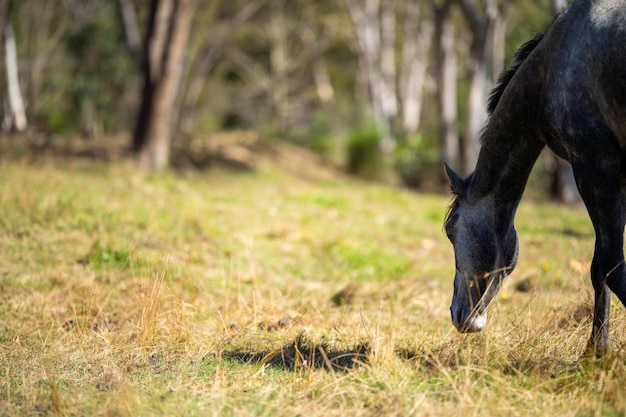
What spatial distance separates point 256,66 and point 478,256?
29.4 m

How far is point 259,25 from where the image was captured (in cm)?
3088

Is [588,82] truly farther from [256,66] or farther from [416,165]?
[256,66]

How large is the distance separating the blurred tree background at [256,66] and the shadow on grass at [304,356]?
33.5 feet

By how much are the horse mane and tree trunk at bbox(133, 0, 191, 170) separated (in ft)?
34.2

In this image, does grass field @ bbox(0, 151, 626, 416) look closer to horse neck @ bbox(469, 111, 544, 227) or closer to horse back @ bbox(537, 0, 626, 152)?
horse neck @ bbox(469, 111, 544, 227)

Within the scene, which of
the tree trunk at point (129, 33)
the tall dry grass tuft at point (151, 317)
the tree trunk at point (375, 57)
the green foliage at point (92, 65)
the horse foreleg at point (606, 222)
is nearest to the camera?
the horse foreleg at point (606, 222)

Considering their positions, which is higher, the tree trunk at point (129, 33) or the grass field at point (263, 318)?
the tree trunk at point (129, 33)

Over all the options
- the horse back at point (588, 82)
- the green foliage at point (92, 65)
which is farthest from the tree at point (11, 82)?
the horse back at point (588, 82)

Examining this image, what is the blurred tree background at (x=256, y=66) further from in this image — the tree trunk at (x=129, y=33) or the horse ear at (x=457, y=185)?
the horse ear at (x=457, y=185)

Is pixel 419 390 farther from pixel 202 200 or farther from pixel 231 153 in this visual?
pixel 231 153

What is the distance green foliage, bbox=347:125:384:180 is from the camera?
1712 centimetres

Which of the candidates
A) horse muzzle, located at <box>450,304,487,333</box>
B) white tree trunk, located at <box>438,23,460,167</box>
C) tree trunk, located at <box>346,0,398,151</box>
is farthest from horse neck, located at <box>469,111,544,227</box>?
tree trunk, located at <box>346,0,398,151</box>

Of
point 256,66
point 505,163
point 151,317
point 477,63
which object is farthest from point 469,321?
point 256,66

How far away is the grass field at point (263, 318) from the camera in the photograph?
11.8 feet
